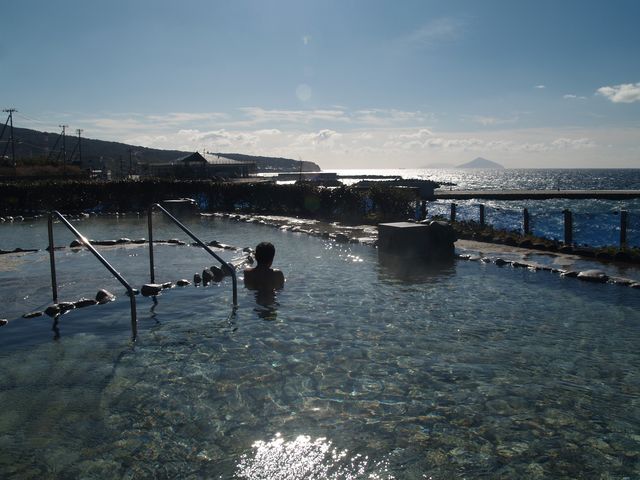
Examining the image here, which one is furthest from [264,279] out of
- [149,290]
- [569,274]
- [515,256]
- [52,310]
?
[515,256]

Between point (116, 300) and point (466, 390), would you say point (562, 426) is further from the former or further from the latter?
point (116, 300)

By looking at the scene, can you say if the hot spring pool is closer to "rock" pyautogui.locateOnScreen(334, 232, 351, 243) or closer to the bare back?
the bare back

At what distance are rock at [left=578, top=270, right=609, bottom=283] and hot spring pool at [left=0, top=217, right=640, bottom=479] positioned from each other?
64cm

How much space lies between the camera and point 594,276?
12.3m

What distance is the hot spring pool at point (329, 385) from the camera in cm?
481

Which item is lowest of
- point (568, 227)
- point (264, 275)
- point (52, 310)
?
point (52, 310)

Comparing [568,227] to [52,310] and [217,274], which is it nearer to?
[217,274]

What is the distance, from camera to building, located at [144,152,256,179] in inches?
2601

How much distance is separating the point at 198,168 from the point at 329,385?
65587 millimetres

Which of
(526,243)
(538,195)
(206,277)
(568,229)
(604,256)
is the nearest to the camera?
(206,277)

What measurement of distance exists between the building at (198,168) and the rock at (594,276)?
55399 millimetres

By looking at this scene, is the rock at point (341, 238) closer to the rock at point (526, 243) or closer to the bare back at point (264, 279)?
the rock at point (526, 243)

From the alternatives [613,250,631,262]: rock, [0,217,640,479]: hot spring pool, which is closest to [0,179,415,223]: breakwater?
[613,250,631,262]: rock

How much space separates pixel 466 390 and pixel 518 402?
23.0 inches
